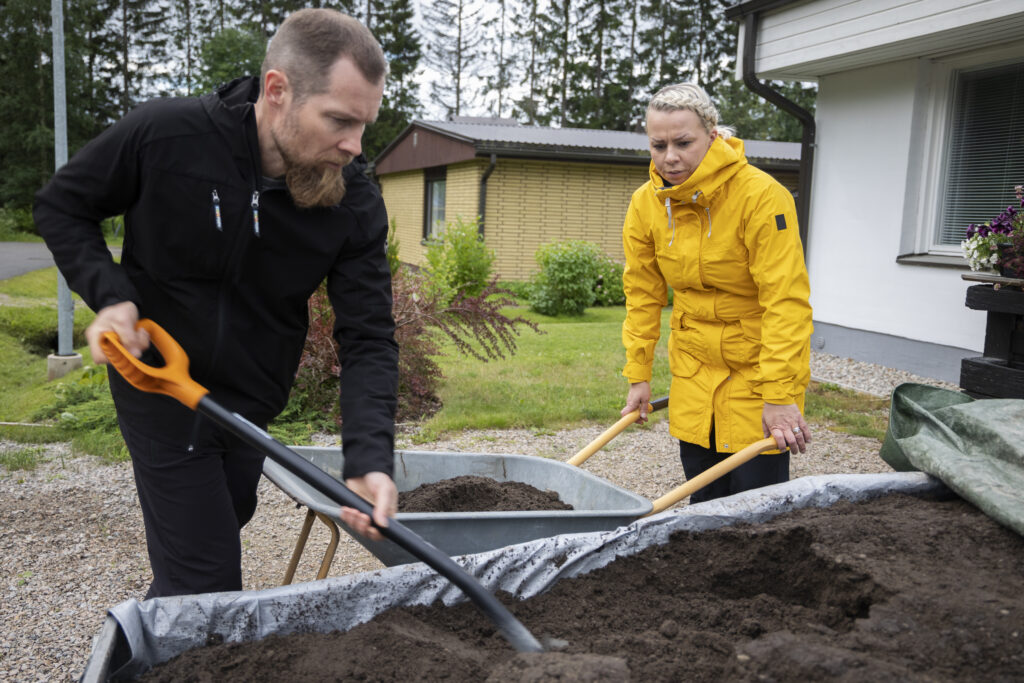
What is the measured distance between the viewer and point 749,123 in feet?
122

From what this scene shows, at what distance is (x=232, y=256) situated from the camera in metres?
1.95

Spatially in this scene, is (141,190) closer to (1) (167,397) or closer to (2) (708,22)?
(1) (167,397)

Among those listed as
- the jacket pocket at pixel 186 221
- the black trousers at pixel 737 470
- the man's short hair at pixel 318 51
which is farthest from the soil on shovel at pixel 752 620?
the man's short hair at pixel 318 51

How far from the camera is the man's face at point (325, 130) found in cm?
177

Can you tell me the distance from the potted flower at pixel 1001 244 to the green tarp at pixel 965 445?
6.76 ft

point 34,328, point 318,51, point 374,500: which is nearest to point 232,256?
point 318,51

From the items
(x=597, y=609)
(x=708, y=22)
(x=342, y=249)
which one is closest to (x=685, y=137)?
(x=342, y=249)

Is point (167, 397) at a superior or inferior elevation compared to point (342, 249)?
inferior

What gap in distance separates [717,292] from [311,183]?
1478 mm

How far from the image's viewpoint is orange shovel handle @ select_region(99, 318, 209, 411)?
5.73ft

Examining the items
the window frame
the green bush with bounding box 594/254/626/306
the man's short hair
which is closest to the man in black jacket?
the man's short hair

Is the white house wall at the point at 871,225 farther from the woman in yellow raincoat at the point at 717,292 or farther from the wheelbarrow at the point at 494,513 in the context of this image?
the wheelbarrow at the point at 494,513

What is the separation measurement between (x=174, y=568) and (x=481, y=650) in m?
0.77

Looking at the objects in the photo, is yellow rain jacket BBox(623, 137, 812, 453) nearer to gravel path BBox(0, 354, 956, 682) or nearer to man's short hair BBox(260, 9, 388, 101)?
man's short hair BBox(260, 9, 388, 101)
